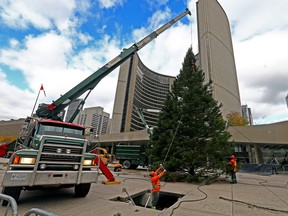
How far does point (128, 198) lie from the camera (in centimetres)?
539

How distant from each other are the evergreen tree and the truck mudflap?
18.6 feet

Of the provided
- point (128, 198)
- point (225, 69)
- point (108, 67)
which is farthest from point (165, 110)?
point (225, 69)

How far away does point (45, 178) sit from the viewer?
4.10 metres

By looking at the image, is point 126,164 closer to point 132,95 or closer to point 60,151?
point 60,151

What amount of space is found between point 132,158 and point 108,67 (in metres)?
10.5

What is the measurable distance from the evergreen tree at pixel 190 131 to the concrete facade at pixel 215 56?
41.1 meters

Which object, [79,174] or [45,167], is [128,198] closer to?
[79,174]

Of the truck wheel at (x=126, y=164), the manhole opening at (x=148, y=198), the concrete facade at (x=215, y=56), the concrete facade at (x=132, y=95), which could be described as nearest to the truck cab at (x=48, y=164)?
the manhole opening at (x=148, y=198)

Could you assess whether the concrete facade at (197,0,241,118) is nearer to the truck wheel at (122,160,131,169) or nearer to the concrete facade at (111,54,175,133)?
the concrete facade at (111,54,175,133)

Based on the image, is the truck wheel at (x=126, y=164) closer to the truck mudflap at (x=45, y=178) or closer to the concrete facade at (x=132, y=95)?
the truck mudflap at (x=45, y=178)

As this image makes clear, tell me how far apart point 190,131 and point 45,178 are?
816cm

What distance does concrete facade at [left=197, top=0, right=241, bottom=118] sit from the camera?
5256 centimetres

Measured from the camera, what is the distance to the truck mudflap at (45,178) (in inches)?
145

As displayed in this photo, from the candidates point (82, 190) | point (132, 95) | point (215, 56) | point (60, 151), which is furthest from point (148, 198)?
point (132, 95)
